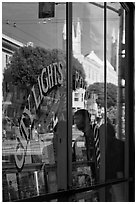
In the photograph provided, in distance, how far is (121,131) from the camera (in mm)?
5633

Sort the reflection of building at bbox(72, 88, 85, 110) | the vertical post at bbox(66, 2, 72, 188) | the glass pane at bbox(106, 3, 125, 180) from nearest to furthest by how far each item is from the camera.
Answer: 1. the vertical post at bbox(66, 2, 72, 188)
2. the reflection of building at bbox(72, 88, 85, 110)
3. the glass pane at bbox(106, 3, 125, 180)

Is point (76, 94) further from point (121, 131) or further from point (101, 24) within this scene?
point (121, 131)

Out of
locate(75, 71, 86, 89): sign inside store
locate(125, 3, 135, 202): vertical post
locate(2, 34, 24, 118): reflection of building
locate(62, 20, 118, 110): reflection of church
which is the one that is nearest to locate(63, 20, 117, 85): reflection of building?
locate(62, 20, 118, 110): reflection of church

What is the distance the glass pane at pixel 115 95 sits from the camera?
16.6 ft

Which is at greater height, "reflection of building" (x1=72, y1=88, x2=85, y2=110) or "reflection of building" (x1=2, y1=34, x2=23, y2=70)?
"reflection of building" (x1=2, y1=34, x2=23, y2=70)

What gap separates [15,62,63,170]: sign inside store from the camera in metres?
3.09

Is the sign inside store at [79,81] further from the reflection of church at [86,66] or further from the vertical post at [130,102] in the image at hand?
the vertical post at [130,102]

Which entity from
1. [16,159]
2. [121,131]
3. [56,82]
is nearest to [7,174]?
[16,159]

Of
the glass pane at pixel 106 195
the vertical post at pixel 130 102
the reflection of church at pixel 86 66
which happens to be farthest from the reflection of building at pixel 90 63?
the glass pane at pixel 106 195

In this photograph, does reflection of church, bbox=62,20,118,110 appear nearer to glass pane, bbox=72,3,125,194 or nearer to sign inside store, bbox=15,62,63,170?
glass pane, bbox=72,3,125,194

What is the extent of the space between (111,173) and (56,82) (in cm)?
178

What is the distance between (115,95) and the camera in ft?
17.5

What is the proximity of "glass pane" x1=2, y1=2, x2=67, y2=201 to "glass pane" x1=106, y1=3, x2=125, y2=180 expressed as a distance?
4.33 ft

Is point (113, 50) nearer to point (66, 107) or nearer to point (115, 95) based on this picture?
point (115, 95)
